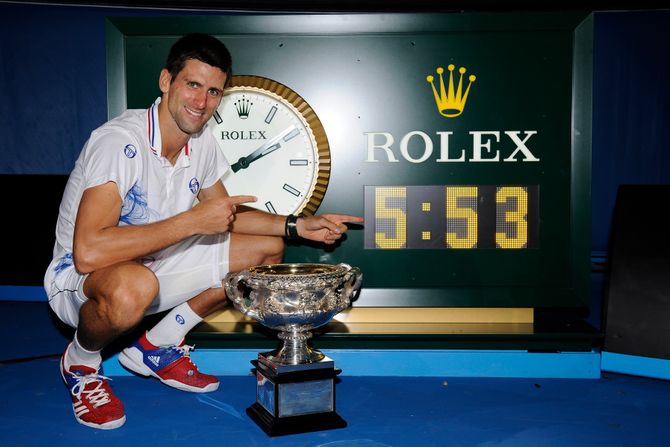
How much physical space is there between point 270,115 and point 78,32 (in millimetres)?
3310

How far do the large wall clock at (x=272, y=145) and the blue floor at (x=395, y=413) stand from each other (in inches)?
25.9

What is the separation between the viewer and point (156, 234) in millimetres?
1756

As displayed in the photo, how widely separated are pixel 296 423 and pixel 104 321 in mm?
584

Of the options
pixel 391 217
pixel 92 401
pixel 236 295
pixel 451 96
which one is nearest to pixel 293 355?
pixel 236 295

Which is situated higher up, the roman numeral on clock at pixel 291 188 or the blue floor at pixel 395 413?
the roman numeral on clock at pixel 291 188

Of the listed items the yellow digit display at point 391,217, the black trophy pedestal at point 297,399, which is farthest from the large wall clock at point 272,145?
the black trophy pedestal at point 297,399

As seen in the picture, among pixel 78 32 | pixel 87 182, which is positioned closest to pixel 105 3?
pixel 78 32

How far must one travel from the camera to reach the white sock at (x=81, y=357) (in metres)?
1.85

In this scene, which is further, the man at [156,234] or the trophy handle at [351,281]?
the trophy handle at [351,281]

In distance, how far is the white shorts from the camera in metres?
1.95

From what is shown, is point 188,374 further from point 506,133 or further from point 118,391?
point 506,133

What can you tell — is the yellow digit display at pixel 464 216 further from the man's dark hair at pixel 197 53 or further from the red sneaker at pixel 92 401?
the red sneaker at pixel 92 401

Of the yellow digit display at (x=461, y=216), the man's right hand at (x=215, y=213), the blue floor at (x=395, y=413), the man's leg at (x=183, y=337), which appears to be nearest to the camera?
the blue floor at (x=395, y=413)

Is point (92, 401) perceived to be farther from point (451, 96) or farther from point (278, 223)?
point (451, 96)
